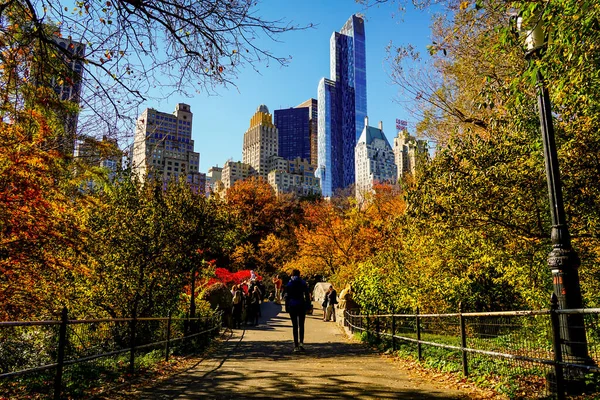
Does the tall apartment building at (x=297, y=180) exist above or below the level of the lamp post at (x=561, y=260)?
above

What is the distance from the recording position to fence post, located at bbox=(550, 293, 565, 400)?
16.3 feet

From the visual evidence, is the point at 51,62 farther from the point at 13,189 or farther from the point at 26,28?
the point at 13,189

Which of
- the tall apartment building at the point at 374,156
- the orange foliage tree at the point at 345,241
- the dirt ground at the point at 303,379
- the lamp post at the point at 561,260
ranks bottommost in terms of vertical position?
the dirt ground at the point at 303,379

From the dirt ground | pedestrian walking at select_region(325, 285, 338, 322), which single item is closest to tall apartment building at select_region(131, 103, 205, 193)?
the dirt ground

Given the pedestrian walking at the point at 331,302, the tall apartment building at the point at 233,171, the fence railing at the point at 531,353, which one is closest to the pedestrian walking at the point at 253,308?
the pedestrian walking at the point at 331,302

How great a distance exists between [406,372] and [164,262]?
6820 mm

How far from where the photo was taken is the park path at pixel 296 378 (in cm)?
608

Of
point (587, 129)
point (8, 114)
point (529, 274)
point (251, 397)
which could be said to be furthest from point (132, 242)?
point (587, 129)

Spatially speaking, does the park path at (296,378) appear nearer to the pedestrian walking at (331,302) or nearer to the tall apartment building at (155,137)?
the tall apartment building at (155,137)

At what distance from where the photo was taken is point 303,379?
7145mm

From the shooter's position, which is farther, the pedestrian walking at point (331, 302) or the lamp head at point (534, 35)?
the pedestrian walking at point (331, 302)

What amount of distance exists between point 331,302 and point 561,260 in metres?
17.7

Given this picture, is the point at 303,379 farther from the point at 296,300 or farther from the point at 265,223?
the point at 265,223

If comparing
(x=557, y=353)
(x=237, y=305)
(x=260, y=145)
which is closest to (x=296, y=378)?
(x=557, y=353)
